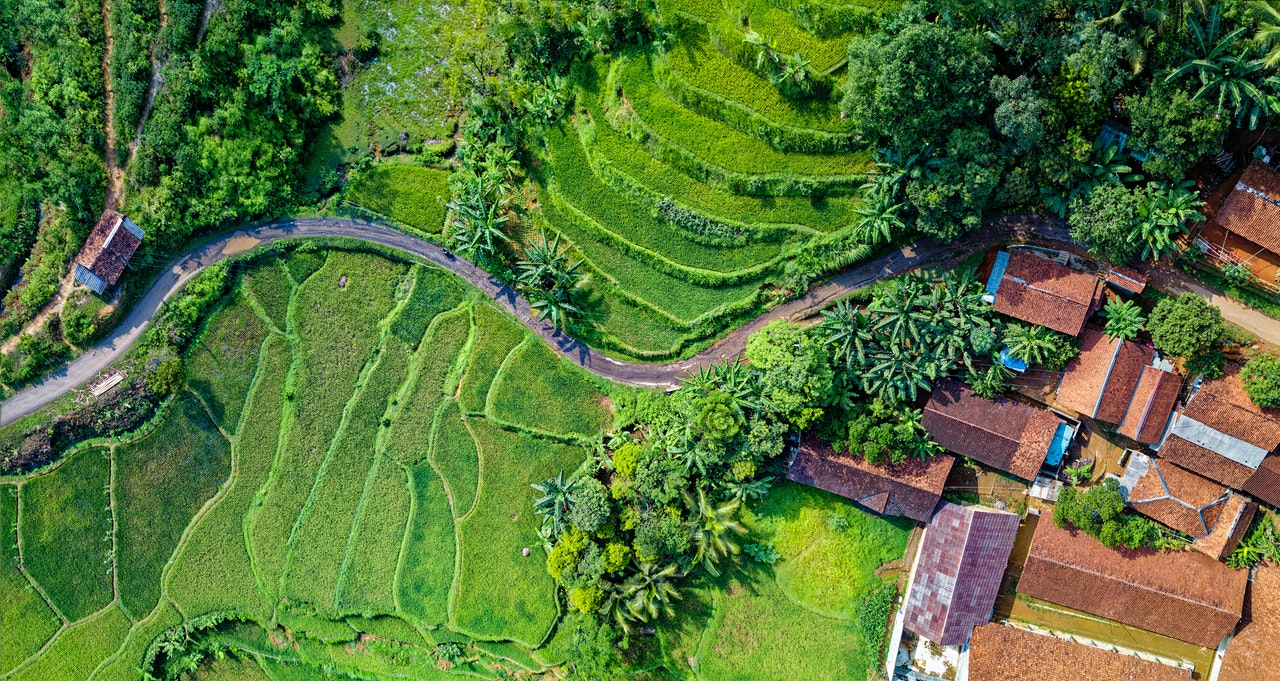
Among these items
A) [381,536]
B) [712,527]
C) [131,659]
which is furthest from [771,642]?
[131,659]

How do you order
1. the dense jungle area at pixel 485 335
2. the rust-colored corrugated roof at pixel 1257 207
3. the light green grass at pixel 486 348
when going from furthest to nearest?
the light green grass at pixel 486 348 < the dense jungle area at pixel 485 335 < the rust-colored corrugated roof at pixel 1257 207

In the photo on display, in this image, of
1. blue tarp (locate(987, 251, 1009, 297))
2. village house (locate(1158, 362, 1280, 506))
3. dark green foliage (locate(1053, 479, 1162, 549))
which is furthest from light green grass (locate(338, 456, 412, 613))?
village house (locate(1158, 362, 1280, 506))

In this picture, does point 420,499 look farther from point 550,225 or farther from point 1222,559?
point 1222,559

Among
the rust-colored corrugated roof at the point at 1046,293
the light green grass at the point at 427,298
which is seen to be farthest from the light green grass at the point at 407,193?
the rust-colored corrugated roof at the point at 1046,293

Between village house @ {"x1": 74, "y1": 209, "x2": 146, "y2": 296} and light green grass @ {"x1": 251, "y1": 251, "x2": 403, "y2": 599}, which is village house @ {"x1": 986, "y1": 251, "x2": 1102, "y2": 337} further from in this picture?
village house @ {"x1": 74, "y1": 209, "x2": 146, "y2": 296}

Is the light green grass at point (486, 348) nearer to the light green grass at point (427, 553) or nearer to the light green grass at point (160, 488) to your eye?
the light green grass at point (427, 553)

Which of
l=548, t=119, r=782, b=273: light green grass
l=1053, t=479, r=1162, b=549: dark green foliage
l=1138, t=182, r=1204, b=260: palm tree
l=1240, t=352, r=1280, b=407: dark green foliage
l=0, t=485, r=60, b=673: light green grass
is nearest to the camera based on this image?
l=1138, t=182, r=1204, b=260: palm tree

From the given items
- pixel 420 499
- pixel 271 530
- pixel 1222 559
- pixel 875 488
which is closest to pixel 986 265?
pixel 875 488
